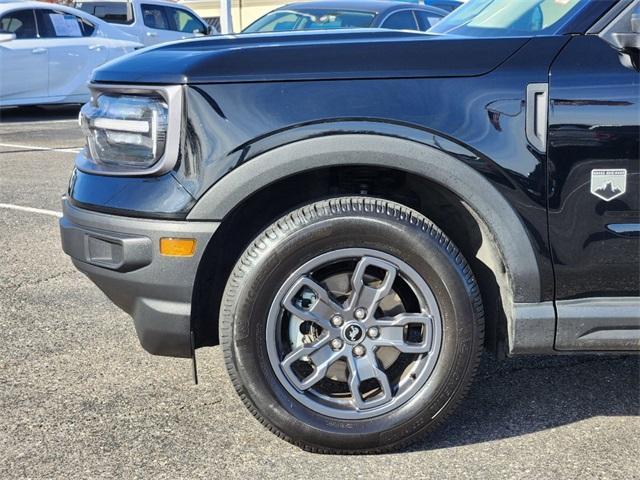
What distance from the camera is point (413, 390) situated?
2.88 m

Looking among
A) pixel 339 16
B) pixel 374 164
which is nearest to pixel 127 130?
pixel 374 164

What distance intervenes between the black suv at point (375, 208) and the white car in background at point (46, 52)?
924cm

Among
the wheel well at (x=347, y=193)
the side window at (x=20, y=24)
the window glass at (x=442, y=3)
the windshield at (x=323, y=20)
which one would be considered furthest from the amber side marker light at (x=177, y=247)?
the window glass at (x=442, y=3)

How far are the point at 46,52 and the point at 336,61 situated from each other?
33.5 feet

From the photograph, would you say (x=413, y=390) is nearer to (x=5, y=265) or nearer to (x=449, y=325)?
(x=449, y=325)

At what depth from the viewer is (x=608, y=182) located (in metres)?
2.69

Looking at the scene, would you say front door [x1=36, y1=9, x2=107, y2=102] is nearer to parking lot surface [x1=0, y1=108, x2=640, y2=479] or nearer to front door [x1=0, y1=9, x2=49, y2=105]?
front door [x1=0, y1=9, x2=49, y2=105]

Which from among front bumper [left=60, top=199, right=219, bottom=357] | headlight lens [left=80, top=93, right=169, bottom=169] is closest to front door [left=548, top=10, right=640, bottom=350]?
front bumper [left=60, top=199, right=219, bottom=357]

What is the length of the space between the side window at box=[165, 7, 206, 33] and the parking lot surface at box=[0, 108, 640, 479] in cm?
1259

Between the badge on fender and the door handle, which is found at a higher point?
the door handle

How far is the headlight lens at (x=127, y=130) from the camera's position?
278cm

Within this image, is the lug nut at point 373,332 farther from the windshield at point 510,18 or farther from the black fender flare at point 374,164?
the windshield at point 510,18

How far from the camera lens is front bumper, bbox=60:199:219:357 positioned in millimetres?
2758

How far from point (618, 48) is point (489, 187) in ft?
2.02
